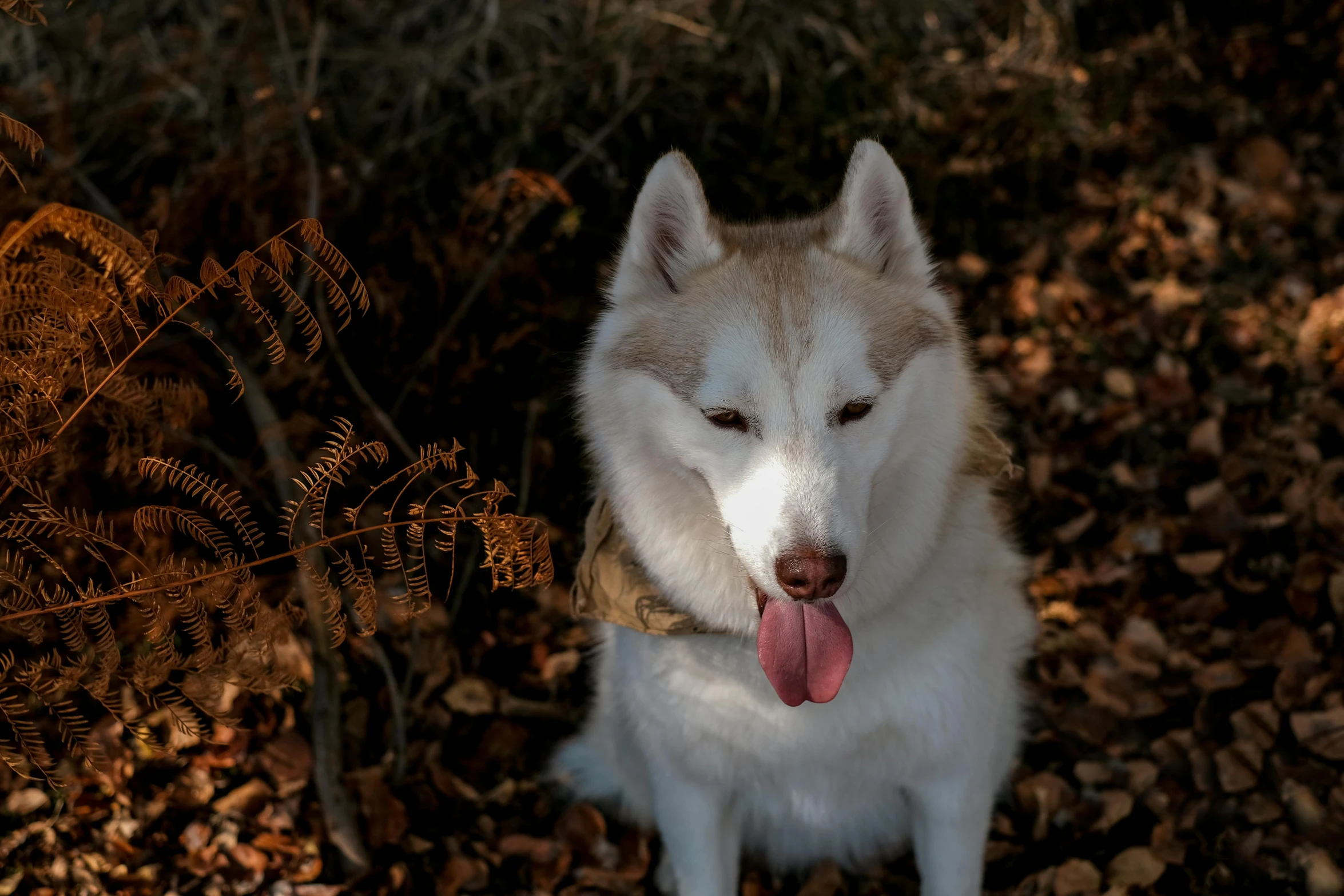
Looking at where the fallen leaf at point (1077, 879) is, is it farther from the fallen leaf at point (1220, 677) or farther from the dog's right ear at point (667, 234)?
the dog's right ear at point (667, 234)

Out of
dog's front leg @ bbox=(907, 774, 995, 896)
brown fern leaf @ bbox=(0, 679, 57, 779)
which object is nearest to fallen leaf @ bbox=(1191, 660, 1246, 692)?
dog's front leg @ bbox=(907, 774, 995, 896)

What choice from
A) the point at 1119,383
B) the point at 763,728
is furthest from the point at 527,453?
the point at 1119,383

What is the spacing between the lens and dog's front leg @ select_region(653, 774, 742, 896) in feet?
8.16

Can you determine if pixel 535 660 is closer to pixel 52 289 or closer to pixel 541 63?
pixel 52 289

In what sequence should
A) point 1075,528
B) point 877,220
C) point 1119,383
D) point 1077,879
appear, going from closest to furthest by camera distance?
1. point 877,220
2. point 1077,879
3. point 1075,528
4. point 1119,383

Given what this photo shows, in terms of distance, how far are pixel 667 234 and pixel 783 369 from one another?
474 millimetres

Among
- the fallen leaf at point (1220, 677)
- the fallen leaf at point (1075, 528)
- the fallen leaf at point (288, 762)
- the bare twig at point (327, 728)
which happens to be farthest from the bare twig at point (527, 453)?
the fallen leaf at point (1220, 677)

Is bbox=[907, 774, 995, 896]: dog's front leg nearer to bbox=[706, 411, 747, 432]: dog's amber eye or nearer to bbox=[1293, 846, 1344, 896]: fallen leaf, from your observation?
bbox=[1293, 846, 1344, 896]: fallen leaf

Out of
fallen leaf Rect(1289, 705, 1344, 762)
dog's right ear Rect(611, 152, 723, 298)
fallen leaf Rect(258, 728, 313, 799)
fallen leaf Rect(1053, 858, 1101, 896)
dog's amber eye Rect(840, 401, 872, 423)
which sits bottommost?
fallen leaf Rect(258, 728, 313, 799)

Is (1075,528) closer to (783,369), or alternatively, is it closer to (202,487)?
(783,369)

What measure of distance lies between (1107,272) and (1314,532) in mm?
1725

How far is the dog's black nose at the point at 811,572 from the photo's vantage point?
1844 mm

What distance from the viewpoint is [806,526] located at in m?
1.86

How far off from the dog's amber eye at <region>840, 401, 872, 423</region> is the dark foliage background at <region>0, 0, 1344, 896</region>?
5.16 feet
